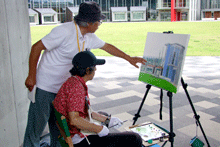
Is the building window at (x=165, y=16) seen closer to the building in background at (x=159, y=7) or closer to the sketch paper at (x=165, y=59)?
the building in background at (x=159, y=7)

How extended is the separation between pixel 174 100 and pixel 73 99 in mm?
3464

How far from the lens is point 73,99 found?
1784 mm

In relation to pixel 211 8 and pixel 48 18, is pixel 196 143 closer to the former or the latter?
pixel 48 18

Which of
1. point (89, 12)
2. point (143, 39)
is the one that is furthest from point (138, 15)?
point (89, 12)

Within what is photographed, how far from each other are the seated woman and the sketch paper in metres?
0.95

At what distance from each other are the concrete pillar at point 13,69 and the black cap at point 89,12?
3.04 feet

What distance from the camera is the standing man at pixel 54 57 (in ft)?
6.91

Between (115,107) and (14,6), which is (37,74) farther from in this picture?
(115,107)

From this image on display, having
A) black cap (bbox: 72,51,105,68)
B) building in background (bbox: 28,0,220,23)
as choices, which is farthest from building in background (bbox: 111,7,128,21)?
black cap (bbox: 72,51,105,68)

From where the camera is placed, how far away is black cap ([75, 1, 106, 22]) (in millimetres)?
2090

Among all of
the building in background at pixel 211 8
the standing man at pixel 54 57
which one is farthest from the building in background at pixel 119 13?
the standing man at pixel 54 57

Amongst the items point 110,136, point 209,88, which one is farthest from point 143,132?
point 209,88

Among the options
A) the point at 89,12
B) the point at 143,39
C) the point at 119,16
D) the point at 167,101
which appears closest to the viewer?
the point at 89,12

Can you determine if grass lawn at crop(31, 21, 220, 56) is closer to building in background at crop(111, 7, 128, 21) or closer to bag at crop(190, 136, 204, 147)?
bag at crop(190, 136, 204, 147)
